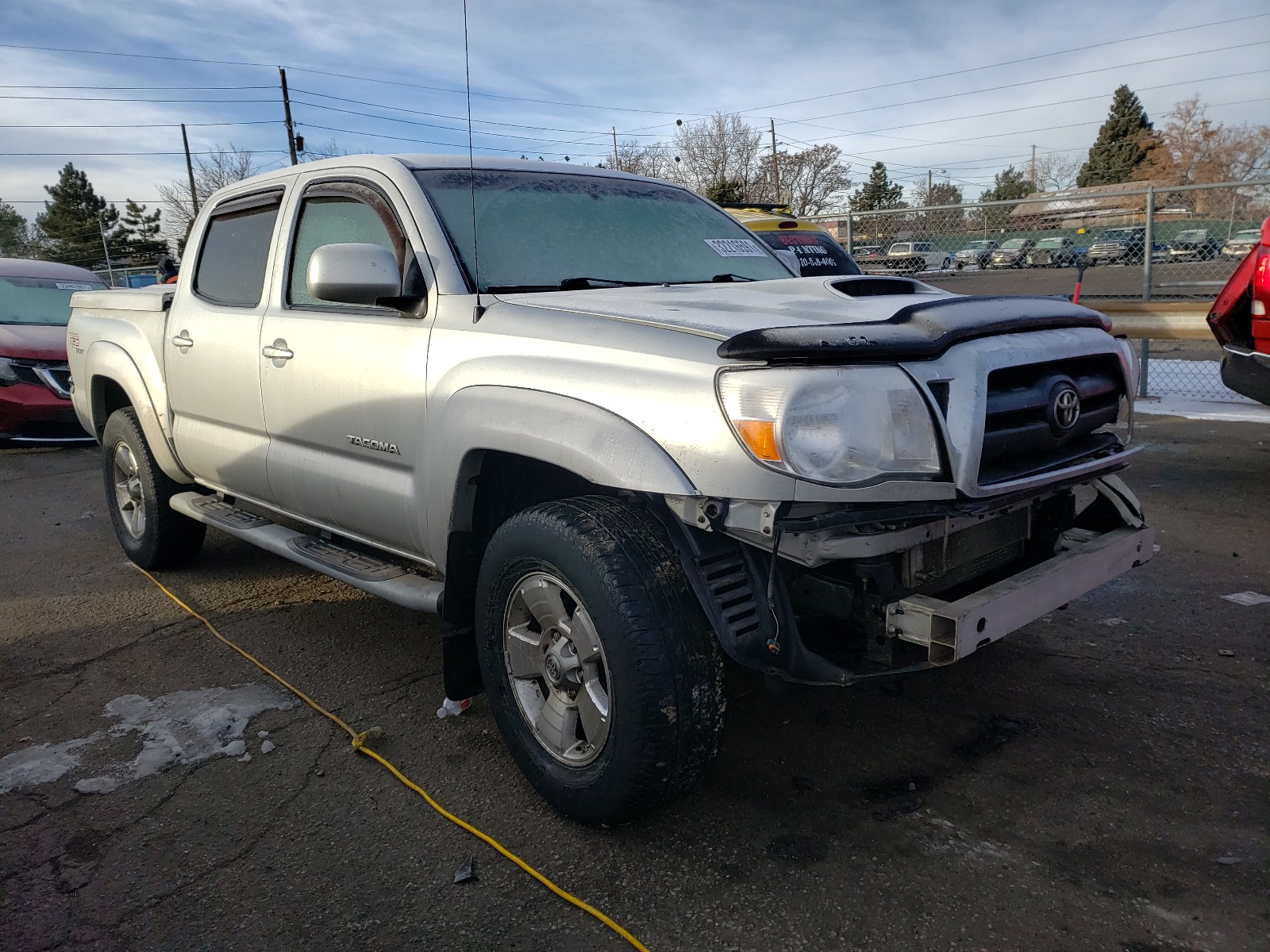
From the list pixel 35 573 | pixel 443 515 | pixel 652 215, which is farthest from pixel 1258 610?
pixel 35 573

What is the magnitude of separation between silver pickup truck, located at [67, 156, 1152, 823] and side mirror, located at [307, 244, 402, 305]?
0.01 meters

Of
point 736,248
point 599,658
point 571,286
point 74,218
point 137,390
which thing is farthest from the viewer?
point 74,218

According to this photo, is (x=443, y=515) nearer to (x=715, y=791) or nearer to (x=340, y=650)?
(x=715, y=791)

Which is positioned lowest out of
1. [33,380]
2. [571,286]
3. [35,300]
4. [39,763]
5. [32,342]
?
[39,763]

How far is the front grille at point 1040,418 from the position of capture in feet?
8.01

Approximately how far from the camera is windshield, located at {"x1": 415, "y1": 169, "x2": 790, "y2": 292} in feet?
10.6

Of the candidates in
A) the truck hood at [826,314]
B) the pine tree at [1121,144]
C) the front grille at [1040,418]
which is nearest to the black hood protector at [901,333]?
the truck hood at [826,314]

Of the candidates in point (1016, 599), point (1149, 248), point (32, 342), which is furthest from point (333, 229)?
point (1149, 248)

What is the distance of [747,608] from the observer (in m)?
2.36

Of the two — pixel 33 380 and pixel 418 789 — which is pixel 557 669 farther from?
pixel 33 380

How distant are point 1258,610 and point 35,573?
20.1 feet

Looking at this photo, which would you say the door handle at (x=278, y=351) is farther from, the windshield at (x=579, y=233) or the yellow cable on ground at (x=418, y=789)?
the yellow cable on ground at (x=418, y=789)

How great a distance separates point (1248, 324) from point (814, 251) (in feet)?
13.1

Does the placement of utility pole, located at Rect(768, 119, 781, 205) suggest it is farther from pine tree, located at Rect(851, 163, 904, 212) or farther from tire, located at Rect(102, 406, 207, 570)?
tire, located at Rect(102, 406, 207, 570)
